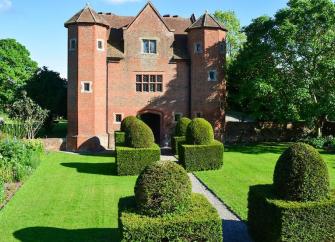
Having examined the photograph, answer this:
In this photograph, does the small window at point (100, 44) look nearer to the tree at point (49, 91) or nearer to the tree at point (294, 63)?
the tree at point (49, 91)

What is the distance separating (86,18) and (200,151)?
1494 cm

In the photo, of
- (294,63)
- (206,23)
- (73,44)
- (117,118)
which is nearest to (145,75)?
(117,118)

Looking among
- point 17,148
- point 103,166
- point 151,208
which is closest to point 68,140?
→ point 103,166

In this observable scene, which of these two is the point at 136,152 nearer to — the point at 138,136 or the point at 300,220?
the point at 138,136

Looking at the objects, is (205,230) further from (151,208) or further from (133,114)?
(133,114)

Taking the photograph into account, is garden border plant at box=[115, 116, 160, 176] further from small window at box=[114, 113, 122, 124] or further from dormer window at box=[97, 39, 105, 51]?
dormer window at box=[97, 39, 105, 51]

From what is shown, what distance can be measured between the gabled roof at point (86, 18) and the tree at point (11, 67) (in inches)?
907

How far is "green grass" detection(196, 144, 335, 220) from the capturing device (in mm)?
14780

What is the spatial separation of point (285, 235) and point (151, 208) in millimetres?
3038

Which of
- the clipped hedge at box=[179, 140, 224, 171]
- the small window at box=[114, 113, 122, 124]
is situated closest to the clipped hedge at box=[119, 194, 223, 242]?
the clipped hedge at box=[179, 140, 224, 171]

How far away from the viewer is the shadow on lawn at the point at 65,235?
10.6 meters

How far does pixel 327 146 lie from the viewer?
29.7 meters

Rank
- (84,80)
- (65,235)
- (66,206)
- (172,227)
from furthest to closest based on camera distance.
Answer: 1. (84,80)
2. (66,206)
3. (65,235)
4. (172,227)

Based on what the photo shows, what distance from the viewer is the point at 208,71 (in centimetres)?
3177
